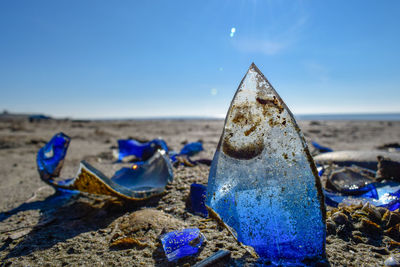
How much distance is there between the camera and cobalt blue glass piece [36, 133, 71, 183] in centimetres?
221

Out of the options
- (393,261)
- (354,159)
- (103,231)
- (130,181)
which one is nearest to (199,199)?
(103,231)

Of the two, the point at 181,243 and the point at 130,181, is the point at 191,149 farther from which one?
the point at 181,243

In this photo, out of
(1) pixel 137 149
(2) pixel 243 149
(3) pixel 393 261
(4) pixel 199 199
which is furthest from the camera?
(1) pixel 137 149

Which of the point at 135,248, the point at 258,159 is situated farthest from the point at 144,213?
the point at 258,159

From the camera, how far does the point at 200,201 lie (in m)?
1.66

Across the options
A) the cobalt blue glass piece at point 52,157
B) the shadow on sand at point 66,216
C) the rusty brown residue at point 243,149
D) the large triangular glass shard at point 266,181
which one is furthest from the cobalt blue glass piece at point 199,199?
the cobalt blue glass piece at point 52,157

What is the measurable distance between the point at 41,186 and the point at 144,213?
180cm

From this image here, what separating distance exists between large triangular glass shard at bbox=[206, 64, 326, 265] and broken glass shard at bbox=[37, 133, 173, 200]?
0.83 m

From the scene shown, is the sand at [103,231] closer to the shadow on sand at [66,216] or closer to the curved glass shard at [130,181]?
the shadow on sand at [66,216]

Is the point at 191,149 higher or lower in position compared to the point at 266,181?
lower

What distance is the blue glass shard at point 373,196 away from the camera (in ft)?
5.39

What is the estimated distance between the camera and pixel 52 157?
7.88ft

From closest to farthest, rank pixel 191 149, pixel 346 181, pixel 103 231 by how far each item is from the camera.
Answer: pixel 103 231, pixel 346 181, pixel 191 149

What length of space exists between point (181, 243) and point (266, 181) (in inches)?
21.3
